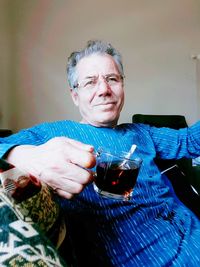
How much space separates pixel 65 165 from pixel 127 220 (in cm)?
45

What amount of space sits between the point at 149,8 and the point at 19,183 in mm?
3354

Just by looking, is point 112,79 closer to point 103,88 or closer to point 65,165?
point 103,88

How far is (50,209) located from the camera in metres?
0.51

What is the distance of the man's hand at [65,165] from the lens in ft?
1.90

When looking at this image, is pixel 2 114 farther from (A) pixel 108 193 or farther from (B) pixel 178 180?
(A) pixel 108 193

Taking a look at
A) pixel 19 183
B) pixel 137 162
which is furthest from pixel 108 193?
pixel 19 183

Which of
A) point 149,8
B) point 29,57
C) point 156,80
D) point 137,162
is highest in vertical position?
point 149,8

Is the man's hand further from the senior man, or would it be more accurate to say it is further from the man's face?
the man's face

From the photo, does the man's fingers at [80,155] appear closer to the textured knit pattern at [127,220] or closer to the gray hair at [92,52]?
the textured knit pattern at [127,220]

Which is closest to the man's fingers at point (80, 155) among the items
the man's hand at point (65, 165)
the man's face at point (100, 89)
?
the man's hand at point (65, 165)

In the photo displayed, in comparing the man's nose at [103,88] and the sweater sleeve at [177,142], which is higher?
the man's nose at [103,88]

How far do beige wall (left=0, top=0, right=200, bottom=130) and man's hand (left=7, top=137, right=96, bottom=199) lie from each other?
103 inches

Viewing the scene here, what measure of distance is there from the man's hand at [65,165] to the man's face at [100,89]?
54 centimetres

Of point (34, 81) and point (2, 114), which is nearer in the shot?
point (2, 114)
